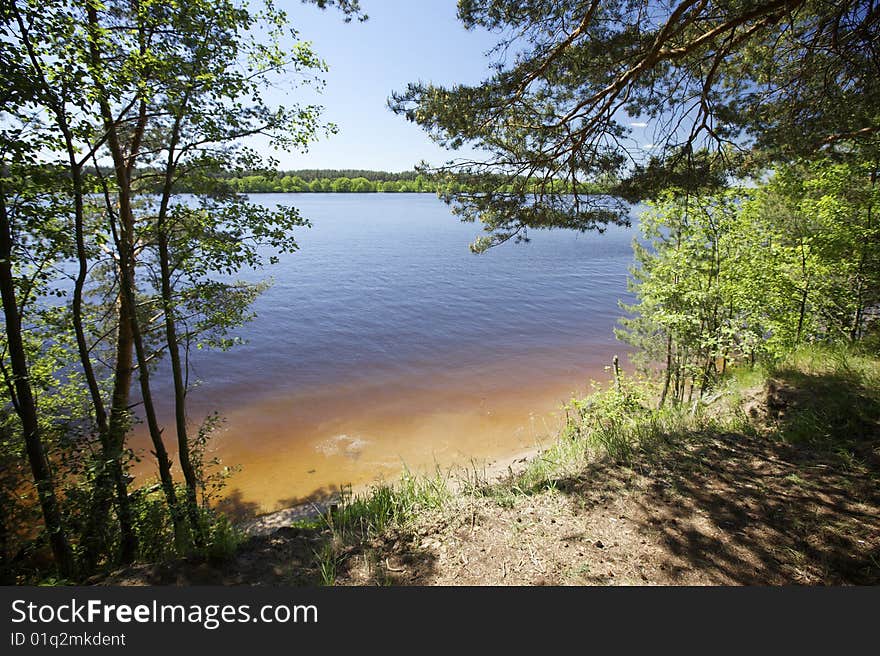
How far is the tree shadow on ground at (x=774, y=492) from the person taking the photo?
3.00 meters

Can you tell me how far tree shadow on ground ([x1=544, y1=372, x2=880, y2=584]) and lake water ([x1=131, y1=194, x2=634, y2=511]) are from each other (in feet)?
18.0

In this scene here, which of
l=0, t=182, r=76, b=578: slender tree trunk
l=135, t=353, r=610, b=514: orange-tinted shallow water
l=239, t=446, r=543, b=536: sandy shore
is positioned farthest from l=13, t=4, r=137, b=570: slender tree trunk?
l=135, t=353, r=610, b=514: orange-tinted shallow water

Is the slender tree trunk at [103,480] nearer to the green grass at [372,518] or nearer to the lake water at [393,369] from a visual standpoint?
the green grass at [372,518]

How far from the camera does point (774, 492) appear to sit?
12.7ft

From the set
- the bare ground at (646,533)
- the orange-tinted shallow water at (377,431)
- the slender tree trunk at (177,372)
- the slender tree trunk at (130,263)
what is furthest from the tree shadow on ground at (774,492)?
the orange-tinted shallow water at (377,431)

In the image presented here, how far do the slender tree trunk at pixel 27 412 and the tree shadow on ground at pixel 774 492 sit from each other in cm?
578

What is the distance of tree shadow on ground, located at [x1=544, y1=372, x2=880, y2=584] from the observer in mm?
2997

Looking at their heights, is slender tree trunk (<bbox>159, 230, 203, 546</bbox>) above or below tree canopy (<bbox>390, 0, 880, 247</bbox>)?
below

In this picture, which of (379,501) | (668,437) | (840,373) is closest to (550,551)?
(379,501)

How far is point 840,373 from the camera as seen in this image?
612 centimetres

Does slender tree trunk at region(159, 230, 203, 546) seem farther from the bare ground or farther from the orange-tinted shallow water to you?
the orange-tinted shallow water

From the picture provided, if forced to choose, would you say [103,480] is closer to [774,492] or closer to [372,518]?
[372,518]

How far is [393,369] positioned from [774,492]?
13317 millimetres

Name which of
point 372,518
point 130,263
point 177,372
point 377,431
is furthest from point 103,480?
point 377,431
